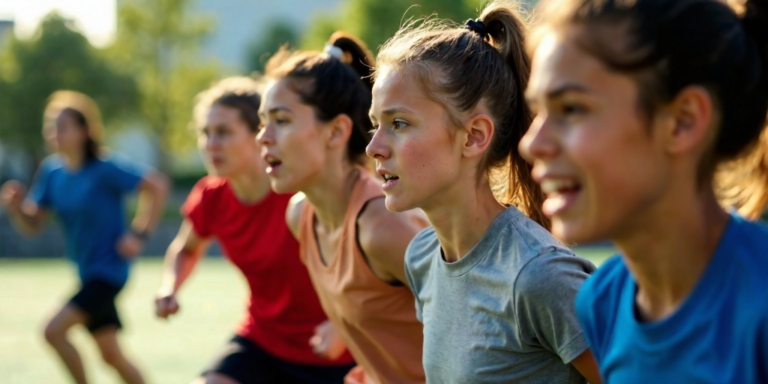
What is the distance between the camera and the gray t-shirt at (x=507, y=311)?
2.69m

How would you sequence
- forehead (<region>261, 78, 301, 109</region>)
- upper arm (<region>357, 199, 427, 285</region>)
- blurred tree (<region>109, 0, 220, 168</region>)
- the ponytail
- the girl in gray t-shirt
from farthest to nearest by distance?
1. blurred tree (<region>109, 0, 220, 168</region>)
2. forehead (<region>261, 78, 301, 109</region>)
3. upper arm (<region>357, 199, 427, 285</region>)
4. the girl in gray t-shirt
5. the ponytail

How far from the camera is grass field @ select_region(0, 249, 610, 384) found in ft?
27.3

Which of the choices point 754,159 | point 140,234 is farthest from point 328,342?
point 140,234

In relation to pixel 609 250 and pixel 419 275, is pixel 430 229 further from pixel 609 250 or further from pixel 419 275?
pixel 609 250

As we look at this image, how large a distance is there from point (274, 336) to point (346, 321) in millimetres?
1137

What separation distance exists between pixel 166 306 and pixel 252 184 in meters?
0.86

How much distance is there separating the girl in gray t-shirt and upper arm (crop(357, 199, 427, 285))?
0.93 ft

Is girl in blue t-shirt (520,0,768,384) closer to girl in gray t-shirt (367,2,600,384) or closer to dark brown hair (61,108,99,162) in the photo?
girl in gray t-shirt (367,2,600,384)

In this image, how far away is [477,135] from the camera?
319cm

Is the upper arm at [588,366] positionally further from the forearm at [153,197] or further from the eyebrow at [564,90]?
the forearm at [153,197]

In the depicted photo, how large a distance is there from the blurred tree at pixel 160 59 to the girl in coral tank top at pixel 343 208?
3070cm

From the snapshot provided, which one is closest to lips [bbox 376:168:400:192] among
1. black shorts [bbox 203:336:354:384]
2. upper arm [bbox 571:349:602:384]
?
upper arm [bbox 571:349:602:384]

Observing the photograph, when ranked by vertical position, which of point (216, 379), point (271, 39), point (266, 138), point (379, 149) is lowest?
point (216, 379)

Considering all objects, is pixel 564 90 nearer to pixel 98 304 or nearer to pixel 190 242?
pixel 190 242
